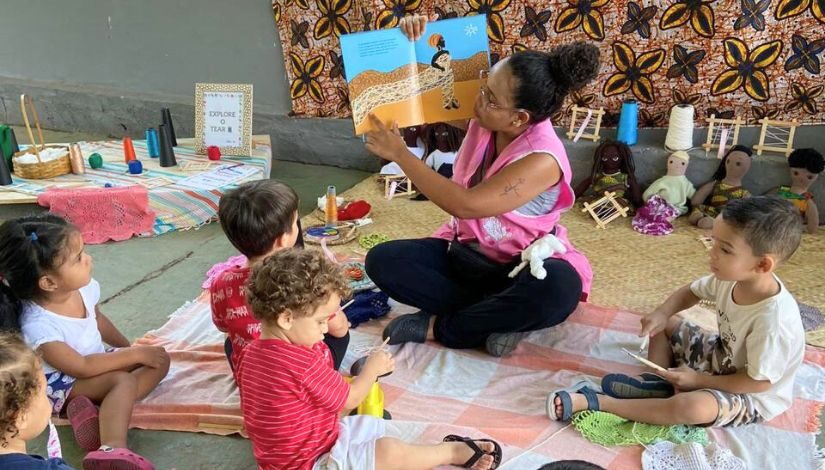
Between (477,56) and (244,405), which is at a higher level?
(477,56)

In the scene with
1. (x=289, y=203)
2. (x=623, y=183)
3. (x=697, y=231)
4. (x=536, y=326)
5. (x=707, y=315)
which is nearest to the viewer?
(x=289, y=203)

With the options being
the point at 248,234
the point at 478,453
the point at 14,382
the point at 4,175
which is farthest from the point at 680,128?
the point at 4,175

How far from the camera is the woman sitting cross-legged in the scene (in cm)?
212

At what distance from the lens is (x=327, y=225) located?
3607 mm

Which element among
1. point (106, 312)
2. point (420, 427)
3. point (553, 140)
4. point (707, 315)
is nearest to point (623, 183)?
point (707, 315)

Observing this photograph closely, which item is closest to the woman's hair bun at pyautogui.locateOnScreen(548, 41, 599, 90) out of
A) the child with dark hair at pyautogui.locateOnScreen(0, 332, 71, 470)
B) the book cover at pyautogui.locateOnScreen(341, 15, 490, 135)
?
the book cover at pyautogui.locateOnScreen(341, 15, 490, 135)

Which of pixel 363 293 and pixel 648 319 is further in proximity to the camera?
pixel 363 293

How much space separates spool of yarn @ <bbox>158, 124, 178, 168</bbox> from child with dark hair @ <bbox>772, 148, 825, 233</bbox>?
3427 mm

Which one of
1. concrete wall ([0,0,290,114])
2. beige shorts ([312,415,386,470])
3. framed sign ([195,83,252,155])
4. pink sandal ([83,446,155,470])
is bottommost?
pink sandal ([83,446,155,470])

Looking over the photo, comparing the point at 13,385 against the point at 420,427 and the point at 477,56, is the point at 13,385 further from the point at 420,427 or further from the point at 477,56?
the point at 477,56

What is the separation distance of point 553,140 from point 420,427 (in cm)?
103

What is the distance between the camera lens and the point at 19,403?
126 centimetres

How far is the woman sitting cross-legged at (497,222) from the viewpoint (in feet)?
6.96

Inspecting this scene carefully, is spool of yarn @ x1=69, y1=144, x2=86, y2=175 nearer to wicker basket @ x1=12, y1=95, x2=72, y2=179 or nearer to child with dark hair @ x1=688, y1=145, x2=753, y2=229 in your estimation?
wicker basket @ x1=12, y1=95, x2=72, y2=179
